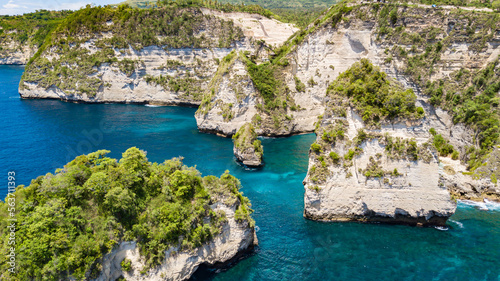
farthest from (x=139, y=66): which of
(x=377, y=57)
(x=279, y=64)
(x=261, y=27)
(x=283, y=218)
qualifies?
(x=283, y=218)

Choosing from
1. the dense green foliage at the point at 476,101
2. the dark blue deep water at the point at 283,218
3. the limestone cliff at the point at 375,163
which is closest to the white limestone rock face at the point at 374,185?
the limestone cliff at the point at 375,163

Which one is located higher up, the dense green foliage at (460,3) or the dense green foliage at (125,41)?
the dense green foliage at (460,3)

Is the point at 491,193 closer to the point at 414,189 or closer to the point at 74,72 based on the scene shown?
the point at 414,189

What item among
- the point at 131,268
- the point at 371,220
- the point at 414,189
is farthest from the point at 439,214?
the point at 131,268

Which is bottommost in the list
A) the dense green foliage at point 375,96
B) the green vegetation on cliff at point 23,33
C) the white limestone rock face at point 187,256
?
the white limestone rock face at point 187,256

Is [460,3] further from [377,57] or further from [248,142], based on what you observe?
[248,142]

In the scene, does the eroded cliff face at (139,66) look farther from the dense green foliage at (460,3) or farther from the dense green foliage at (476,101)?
the dense green foliage at (476,101)

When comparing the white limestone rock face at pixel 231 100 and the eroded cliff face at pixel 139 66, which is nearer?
the white limestone rock face at pixel 231 100
